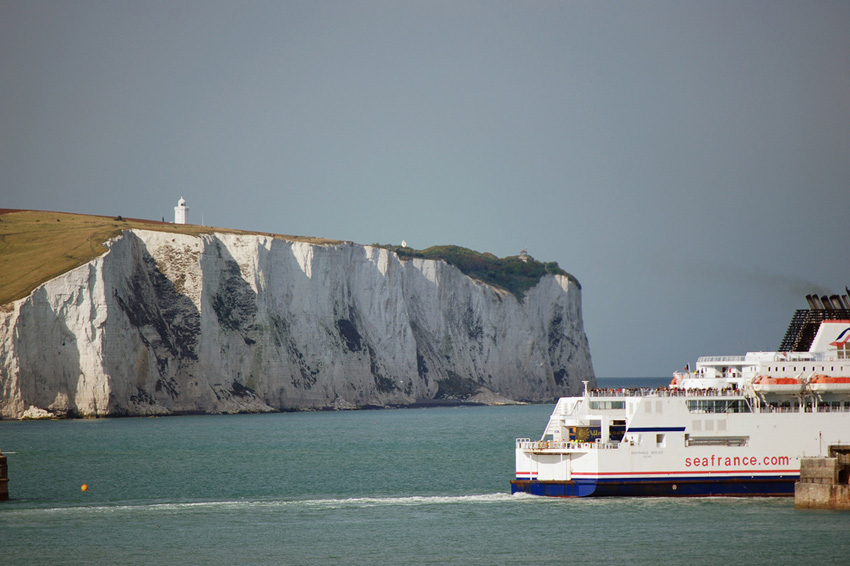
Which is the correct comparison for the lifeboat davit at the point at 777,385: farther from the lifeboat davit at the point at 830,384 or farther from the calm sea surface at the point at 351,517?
the calm sea surface at the point at 351,517

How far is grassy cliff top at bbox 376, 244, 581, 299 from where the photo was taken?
129 metres

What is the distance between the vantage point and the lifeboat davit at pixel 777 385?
34.3m

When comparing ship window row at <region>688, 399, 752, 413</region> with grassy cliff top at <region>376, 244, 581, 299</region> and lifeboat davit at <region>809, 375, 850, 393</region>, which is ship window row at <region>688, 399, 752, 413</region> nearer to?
lifeboat davit at <region>809, 375, 850, 393</region>

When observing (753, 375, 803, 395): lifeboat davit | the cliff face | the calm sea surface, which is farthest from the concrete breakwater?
the cliff face

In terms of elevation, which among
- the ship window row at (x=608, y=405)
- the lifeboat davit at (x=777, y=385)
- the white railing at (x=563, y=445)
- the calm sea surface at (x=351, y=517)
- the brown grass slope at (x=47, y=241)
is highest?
the brown grass slope at (x=47, y=241)

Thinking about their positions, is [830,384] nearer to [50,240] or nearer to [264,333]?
[264,333]

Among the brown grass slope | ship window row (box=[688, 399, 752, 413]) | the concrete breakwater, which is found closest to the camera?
the concrete breakwater

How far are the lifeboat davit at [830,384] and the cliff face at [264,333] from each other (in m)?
59.5

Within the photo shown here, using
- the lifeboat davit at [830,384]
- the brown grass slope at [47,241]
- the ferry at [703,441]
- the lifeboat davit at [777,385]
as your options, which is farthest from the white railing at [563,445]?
the brown grass slope at [47,241]

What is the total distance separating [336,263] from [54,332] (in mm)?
30205

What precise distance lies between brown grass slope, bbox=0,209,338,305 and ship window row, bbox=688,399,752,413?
193 feet

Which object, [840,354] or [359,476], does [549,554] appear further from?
[359,476]

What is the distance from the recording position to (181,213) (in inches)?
4656

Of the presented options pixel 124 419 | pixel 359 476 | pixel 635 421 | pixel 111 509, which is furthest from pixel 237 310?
pixel 635 421
